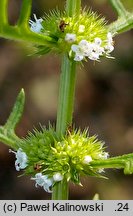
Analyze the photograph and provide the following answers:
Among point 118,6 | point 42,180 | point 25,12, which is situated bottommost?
point 42,180

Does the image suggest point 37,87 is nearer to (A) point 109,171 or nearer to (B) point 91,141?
(A) point 109,171

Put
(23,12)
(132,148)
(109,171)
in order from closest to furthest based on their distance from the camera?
1. (23,12)
2. (109,171)
3. (132,148)

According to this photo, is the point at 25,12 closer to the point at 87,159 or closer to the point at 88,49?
the point at 88,49

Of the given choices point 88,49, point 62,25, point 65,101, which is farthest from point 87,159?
point 62,25

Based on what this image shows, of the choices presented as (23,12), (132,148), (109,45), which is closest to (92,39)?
Answer: (109,45)

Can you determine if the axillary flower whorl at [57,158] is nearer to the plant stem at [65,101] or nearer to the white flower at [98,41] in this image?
the plant stem at [65,101]

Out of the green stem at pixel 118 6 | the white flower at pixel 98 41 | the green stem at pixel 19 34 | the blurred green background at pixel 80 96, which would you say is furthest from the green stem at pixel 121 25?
the blurred green background at pixel 80 96
